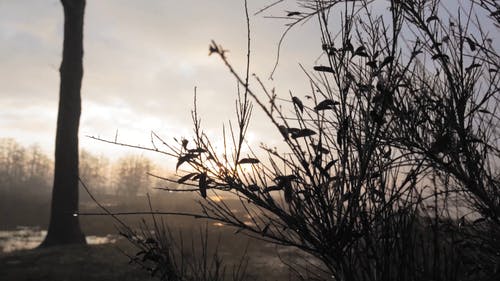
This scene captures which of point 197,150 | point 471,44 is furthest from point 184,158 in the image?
point 471,44

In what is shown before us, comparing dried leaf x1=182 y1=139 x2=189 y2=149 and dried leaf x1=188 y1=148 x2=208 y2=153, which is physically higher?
dried leaf x1=182 y1=139 x2=189 y2=149

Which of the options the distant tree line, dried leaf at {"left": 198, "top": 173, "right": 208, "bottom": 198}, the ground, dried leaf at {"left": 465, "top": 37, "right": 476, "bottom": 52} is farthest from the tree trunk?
the distant tree line

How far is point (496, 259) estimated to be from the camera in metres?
2.92

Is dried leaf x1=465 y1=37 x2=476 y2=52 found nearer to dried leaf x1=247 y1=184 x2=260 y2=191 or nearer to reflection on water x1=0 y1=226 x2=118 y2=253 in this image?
dried leaf x1=247 y1=184 x2=260 y2=191

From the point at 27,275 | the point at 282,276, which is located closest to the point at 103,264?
the point at 27,275

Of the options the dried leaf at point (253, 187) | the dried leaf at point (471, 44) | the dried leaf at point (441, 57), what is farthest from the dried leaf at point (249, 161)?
the dried leaf at point (471, 44)

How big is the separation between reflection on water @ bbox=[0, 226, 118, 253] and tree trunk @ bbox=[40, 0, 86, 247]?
262cm

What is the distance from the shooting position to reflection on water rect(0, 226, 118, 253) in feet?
46.7

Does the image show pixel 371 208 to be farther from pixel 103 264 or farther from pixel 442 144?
pixel 103 264

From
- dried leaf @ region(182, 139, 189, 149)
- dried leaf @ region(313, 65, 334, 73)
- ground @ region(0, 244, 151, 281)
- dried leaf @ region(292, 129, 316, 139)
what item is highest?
dried leaf @ region(313, 65, 334, 73)

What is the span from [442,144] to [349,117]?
63 centimetres

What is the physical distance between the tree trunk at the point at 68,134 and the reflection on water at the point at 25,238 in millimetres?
2615

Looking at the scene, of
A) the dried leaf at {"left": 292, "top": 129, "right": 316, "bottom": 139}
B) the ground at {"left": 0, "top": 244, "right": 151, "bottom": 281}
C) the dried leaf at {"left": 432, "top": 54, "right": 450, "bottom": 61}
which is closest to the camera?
the dried leaf at {"left": 292, "top": 129, "right": 316, "bottom": 139}

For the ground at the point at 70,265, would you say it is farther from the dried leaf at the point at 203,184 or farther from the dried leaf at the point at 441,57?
the dried leaf at the point at 441,57
